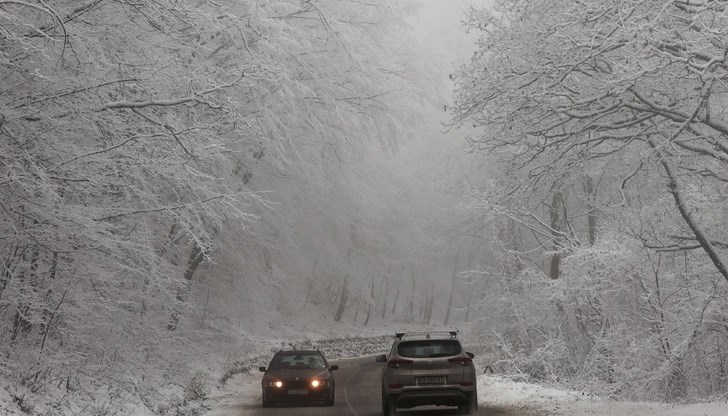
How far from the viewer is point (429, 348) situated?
1401cm

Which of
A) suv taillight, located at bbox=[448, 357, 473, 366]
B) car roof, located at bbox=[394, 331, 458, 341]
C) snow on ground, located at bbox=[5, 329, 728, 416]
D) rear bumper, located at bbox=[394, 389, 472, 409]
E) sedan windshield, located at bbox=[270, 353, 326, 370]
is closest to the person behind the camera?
snow on ground, located at bbox=[5, 329, 728, 416]

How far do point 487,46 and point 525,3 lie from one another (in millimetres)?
929

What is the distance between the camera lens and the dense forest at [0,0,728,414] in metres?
9.68

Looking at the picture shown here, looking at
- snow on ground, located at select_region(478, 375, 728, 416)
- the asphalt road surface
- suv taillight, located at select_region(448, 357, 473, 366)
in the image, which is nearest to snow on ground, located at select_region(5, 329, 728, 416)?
snow on ground, located at select_region(478, 375, 728, 416)

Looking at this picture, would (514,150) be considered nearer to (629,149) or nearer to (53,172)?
(629,149)

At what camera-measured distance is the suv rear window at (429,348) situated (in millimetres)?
13883

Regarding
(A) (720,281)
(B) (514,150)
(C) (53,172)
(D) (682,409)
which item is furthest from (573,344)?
(C) (53,172)

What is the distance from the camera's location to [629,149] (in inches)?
587

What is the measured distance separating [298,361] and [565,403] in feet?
22.1

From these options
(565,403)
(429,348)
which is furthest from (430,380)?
(565,403)

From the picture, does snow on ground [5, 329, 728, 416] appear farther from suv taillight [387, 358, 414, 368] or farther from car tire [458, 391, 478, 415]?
suv taillight [387, 358, 414, 368]

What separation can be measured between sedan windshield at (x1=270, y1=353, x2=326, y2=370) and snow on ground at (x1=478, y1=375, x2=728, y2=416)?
172 inches

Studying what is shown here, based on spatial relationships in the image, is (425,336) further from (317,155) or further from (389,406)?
(317,155)

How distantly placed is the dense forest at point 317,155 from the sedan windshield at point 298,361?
241cm
